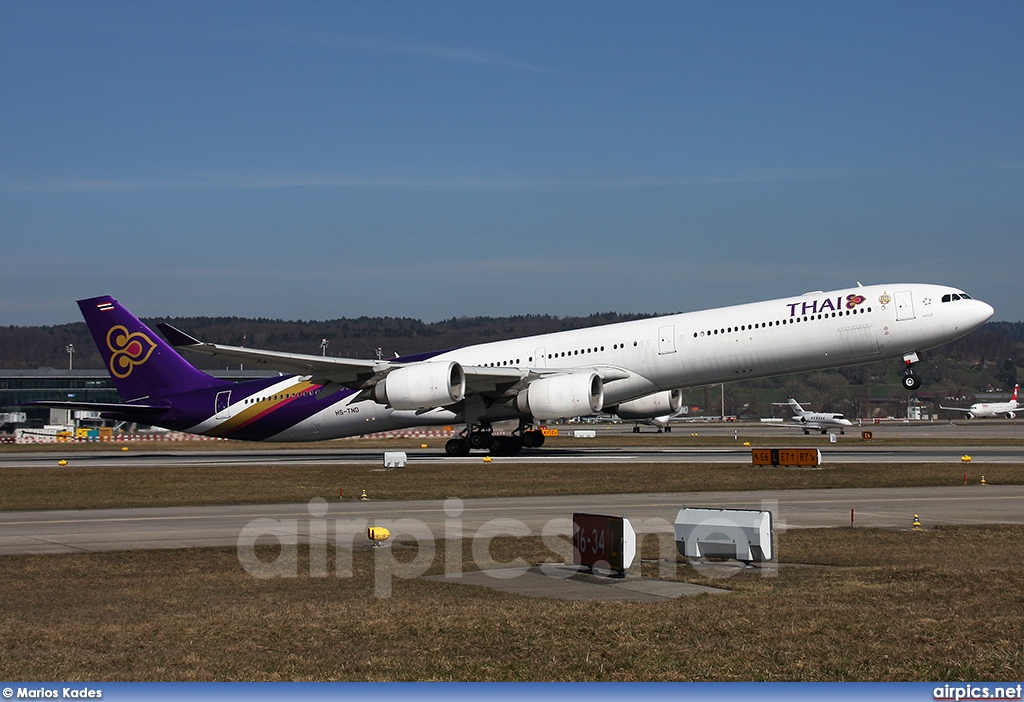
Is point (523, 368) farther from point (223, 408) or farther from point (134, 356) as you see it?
point (134, 356)

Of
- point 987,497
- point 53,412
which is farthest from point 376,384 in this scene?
point 53,412

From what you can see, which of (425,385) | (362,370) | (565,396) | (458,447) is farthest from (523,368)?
(362,370)

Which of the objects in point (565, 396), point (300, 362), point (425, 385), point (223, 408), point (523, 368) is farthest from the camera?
point (223, 408)

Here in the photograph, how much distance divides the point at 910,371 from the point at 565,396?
556 inches

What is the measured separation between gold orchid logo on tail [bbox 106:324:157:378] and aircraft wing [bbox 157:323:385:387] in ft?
29.2

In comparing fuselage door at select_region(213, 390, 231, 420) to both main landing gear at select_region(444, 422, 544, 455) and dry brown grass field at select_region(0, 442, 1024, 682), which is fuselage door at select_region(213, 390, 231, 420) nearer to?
main landing gear at select_region(444, 422, 544, 455)

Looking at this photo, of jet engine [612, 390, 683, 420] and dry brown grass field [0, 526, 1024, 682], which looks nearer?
dry brown grass field [0, 526, 1024, 682]

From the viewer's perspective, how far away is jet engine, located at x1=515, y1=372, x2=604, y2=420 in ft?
147

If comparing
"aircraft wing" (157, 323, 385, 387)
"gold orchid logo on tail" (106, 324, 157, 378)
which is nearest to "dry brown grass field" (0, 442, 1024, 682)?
"aircraft wing" (157, 323, 385, 387)

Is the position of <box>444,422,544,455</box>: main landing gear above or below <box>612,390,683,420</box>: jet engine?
below

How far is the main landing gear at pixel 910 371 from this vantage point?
43616 mm

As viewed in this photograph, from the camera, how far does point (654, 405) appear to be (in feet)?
174

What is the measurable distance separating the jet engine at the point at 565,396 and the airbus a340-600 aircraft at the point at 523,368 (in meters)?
0.05

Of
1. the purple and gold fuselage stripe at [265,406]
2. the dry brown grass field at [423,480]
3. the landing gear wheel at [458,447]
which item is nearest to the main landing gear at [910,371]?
the dry brown grass field at [423,480]
